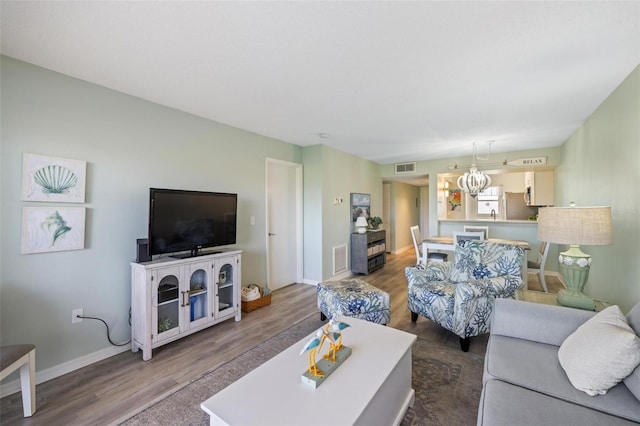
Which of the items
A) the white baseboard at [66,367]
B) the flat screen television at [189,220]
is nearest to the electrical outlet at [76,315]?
the white baseboard at [66,367]

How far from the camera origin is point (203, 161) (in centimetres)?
323

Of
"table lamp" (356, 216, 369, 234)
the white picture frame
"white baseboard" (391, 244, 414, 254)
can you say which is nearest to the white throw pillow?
the white picture frame

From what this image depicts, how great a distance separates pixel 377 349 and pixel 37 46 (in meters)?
3.04

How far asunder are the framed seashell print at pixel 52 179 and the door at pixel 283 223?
2296 millimetres

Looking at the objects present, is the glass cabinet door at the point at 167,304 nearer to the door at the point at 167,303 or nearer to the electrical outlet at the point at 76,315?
the door at the point at 167,303

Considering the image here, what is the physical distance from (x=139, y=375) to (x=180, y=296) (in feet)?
2.22

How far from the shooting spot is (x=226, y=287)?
3176 mm

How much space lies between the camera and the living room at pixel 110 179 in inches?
78.5

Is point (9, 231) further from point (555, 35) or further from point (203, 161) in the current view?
point (555, 35)

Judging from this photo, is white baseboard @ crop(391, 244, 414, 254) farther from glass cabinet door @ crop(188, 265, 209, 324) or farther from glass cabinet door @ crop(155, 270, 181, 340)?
glass cabinet door @ crop(155, 270, 181, 340)

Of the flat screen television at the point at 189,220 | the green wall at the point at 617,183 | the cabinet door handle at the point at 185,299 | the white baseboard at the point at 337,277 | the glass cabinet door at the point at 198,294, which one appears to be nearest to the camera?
the green wall at the point at 617,183

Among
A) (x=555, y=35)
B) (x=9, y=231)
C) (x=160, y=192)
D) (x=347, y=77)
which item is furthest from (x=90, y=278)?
(x=555, y=35)

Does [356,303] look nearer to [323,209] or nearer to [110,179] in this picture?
[323,209]

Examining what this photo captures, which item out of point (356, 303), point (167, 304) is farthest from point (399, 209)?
point (167, 304)
